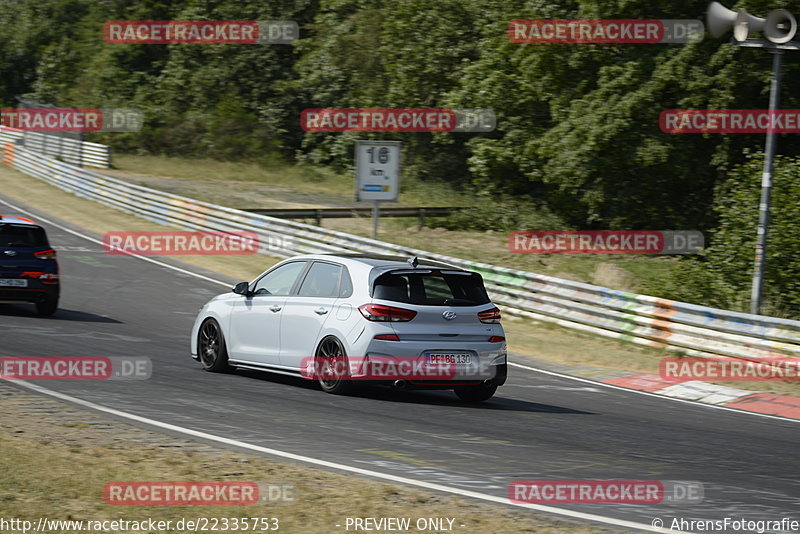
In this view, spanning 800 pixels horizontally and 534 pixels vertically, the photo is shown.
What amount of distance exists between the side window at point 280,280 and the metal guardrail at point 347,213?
20.1m

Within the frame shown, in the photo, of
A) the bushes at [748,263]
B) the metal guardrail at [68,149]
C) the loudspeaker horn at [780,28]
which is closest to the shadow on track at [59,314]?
the bushes at [748,263]

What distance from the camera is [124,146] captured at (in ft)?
186

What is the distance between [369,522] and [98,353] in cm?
784

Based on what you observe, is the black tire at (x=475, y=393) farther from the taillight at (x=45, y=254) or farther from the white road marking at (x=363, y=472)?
the taillight at (x=45, y=254)

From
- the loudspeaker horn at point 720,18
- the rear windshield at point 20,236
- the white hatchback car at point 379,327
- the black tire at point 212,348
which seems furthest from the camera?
the rear windshield at point 20,236

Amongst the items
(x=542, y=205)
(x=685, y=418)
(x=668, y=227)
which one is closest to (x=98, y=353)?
(x=685, y=418)

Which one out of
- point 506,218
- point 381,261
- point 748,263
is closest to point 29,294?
point 381,261

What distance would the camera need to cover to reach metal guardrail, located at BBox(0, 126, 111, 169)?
4773 cm

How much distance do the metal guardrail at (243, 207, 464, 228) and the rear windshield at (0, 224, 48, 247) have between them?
1534 centimetres

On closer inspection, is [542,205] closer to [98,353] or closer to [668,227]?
[668,227]

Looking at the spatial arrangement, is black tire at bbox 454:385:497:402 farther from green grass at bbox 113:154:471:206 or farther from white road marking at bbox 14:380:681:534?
green grass at bbox 113:154:471:206

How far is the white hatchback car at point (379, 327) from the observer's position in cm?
1030

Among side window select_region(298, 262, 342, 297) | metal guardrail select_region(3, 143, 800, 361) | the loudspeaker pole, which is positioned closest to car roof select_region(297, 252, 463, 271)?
side window select_region(298, 262, 342, 297)

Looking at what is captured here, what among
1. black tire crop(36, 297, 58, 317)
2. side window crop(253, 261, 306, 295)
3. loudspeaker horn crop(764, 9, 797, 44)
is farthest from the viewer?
black tire crop(36, 297, 58, 317)
